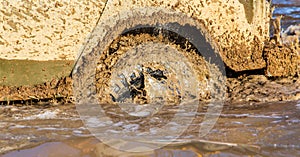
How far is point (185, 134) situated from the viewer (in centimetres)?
287

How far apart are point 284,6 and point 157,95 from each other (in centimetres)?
Result: 617

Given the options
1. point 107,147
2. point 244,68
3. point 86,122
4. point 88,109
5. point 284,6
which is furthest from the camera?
point 284,6

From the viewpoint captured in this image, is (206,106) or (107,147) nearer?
(107,147)

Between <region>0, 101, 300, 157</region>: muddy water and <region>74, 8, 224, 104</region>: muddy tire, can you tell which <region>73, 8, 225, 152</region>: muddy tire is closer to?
<region>74, 8, 224, 104</region>: muddy tire

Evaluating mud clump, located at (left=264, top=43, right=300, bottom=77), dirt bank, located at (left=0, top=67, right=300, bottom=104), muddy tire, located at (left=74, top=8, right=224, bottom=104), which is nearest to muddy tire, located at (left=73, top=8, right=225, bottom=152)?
muddy tire, located at (left=74, top=8, right=224, bottom=104)

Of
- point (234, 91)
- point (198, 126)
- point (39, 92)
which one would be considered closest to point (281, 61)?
point (234, 91)

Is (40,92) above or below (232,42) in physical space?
below

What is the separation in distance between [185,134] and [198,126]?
208mm

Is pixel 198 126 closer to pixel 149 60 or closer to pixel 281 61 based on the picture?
pixel 149 60

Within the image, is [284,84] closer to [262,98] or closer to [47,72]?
[262,98]

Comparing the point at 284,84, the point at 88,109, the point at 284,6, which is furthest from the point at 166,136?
the point at 284,6

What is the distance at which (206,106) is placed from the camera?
3.63 metres

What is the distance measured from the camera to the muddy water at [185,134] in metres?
2.56

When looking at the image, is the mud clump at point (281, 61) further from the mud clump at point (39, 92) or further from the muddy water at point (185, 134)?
the mud clump at point (39, 92)
